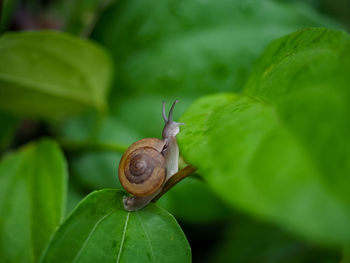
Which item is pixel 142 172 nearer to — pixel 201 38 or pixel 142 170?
pixel 142 170

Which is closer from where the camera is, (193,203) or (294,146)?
(294,146)

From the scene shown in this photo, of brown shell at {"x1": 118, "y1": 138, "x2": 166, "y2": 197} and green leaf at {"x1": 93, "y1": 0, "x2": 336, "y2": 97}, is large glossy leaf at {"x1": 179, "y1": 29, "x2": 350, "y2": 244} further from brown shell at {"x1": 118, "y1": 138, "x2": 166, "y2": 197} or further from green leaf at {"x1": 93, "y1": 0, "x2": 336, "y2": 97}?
green leaf at {"x1": 93, "y1": 0, "x2": 336, "y2": 97}

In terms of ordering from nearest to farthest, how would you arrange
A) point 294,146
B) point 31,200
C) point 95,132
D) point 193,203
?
point 294,146 → point 31,200 → point 193,203 → point 95,132

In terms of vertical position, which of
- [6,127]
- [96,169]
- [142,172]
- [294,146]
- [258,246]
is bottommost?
[258,246]

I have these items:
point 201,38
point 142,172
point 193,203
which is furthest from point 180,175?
point 201,38

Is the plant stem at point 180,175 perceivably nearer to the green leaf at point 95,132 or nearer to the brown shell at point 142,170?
the brown shell at point 142,170

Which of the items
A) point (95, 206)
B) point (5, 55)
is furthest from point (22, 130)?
point (95, 206)
